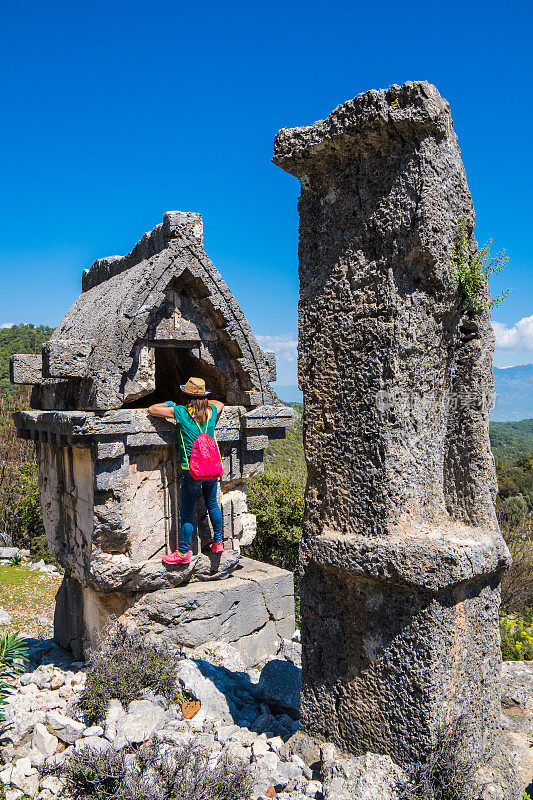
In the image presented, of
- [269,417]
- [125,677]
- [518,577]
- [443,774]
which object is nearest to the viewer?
[443,774]

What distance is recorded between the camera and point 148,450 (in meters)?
6.72

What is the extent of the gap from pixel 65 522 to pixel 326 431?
4610mm

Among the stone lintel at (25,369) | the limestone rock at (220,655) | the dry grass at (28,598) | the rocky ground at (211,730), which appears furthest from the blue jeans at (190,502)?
the dry grass at (28,598)

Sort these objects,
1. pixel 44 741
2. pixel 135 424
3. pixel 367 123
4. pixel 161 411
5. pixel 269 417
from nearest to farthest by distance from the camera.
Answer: pixel 367 123 → pixel 44 741 → pixel 135 424 → pixel 161 411 → pixel 269 417

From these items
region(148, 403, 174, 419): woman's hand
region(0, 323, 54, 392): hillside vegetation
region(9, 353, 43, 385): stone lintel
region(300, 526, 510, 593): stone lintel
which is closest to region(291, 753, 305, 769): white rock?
region(300, 526, 510, 593): stone lintel

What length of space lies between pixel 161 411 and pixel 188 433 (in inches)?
14.6

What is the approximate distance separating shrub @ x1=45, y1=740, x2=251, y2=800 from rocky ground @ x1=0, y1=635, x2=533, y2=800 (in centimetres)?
12

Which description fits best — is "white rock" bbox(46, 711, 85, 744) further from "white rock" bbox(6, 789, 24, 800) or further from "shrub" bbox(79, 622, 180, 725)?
"white rock" bbox(6, 789, 24, 800)

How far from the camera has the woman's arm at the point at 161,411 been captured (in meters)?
6.61

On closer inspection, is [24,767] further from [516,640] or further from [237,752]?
[516,640]

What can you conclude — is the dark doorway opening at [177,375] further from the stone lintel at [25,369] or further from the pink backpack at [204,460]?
the stone lintel at [25,369]

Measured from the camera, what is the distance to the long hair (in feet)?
21.9

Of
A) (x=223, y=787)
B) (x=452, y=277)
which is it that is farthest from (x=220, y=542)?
(x=452, y=277)

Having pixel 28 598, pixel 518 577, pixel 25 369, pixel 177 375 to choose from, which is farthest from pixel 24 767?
pixel 518 577
